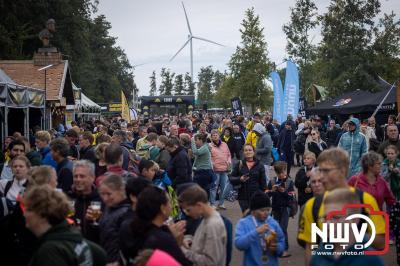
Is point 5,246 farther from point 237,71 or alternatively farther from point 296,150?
point 237,71

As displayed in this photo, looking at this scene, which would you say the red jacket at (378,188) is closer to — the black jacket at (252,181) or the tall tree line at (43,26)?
the black jacket at (252,181)

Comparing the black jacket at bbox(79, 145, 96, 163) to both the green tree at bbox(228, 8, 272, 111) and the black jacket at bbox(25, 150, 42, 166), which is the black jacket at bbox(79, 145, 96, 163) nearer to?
the black jacket at bbox(25, 150, 42, 166)

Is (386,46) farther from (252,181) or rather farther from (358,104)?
(252,181)

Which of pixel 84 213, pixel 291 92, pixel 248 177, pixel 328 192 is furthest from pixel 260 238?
pixel 291 92

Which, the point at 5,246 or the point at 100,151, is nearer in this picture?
the point at 5,246

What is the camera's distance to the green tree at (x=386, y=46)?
28.5m

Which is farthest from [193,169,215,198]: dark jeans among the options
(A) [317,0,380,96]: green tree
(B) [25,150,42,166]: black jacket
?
(A) [317,0,380,96]: green tree

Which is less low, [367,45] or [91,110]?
[367,45]

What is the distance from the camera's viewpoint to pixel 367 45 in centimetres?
2884

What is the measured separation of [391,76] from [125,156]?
90.4 feet

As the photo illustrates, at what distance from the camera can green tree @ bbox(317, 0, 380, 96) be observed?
28.2 metres

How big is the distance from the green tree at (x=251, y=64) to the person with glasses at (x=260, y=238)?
45.2 metres

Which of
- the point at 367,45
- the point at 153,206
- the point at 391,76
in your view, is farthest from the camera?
the point at 391,76

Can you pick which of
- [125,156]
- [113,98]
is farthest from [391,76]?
[113,98]
